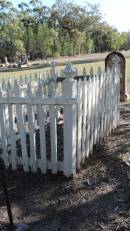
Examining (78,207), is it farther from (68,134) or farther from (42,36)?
(42,36)

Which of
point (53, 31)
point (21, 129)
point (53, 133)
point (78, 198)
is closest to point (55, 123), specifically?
point (53, 133)

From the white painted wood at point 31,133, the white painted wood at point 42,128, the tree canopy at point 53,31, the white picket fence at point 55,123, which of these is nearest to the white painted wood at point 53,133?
the white picket fence at point 55,123

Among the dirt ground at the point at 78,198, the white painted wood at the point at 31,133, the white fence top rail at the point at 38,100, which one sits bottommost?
the dirt ground at the point at 78,198

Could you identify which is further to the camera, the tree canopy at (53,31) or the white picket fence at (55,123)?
the tree canopy at (53,31)

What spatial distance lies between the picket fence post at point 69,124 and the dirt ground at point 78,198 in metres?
0.18

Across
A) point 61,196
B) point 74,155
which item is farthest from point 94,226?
point 74,155

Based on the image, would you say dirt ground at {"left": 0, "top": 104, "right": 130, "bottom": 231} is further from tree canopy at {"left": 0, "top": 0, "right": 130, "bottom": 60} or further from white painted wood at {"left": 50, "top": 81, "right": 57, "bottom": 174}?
tree canopy at {"left": 0, "top": 0, "right": 130, "bottom": 60}

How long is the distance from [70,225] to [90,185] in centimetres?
91

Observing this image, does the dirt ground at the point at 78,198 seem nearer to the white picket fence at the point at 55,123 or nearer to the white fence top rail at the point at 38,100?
the white picket fence at the point at 55,123

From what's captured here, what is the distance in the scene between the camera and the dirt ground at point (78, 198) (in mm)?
3660

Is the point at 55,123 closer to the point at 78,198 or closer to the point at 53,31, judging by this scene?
the point at 78,198

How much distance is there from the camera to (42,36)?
6212cm

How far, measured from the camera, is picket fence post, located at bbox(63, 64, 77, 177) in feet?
14.5

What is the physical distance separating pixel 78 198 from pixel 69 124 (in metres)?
0.92
